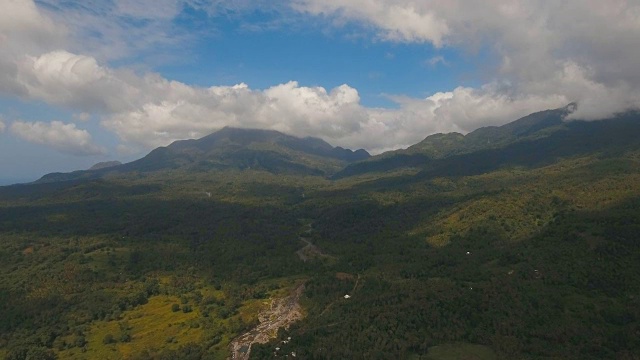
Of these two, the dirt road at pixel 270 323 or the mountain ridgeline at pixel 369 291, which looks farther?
the dirt road at pixel 270 323

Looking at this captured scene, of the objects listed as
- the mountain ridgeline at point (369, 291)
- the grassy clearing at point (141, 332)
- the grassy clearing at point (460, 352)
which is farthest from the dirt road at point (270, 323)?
the grassy clearing at point (460, 352)

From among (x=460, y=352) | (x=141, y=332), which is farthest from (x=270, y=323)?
(x=460, y=352)

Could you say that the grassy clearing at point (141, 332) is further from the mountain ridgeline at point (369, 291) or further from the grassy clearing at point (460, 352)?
the grassy clearing at point (460, 352)

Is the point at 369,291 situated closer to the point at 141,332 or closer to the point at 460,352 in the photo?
the point at 460,352

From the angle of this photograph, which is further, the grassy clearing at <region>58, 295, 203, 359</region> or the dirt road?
the grassy clearing at <region>58, 295, 203, 359</region>

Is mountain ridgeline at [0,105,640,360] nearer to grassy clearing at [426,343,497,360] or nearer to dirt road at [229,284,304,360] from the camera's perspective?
grassy clearing at [426,343,497,360]

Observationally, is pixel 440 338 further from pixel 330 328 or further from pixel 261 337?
pixel 261 337

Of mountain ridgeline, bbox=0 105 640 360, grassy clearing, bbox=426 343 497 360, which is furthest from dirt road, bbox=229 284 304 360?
grassy clearing, bbox=426 343 497 360

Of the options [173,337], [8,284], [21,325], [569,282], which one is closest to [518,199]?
[569,282]

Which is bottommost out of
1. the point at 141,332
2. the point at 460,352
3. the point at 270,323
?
the point at 141,332

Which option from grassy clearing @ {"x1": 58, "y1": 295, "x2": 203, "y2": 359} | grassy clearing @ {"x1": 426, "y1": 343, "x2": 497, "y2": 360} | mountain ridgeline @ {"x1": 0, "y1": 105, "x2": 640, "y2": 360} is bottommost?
grassy clearing @ {"x1": 58, "y1": 295, "x2": 203, "y2": 359}

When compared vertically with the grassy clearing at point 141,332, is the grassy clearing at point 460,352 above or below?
above
